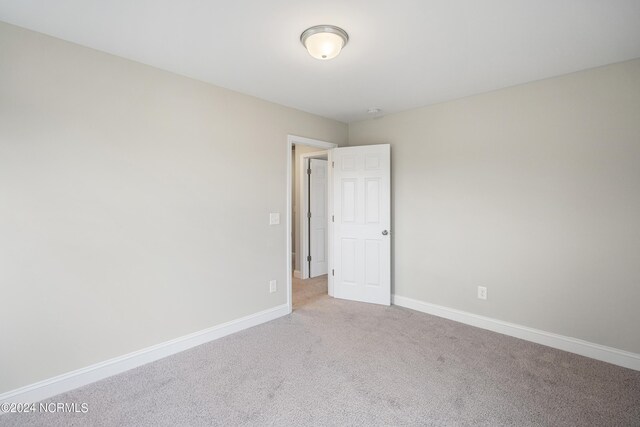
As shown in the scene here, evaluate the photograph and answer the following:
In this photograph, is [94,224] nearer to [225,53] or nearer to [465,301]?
[225,53]

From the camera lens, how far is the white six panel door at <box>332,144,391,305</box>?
380cm

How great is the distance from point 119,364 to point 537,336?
359cm

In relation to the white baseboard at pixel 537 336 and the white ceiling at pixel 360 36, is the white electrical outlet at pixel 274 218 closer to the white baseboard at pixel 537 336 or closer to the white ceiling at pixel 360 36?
the white ceiling at pixel 360 36

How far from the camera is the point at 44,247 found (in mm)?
2023

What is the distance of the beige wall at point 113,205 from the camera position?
1943mm

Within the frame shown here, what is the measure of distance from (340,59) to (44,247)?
248 cm

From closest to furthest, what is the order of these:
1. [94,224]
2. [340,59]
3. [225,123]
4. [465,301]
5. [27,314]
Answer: [27,314]
[94,224]
[340,59]
[225,123]
[465,301]

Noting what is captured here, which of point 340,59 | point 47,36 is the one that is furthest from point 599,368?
point 47,36

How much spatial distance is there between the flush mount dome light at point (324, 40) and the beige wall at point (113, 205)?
1265 mm

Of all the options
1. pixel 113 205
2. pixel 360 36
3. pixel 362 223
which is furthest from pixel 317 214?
pixel 360 36

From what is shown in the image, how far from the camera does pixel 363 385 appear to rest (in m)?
2.16

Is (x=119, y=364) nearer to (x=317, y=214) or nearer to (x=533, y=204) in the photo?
(x=317, y=214)

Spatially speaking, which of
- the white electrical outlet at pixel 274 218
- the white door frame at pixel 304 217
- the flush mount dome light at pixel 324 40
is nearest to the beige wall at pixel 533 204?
the white electrical outlet at pixel 274 218

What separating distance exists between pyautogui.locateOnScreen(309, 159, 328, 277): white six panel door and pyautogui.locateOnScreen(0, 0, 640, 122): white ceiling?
220 centimetres
